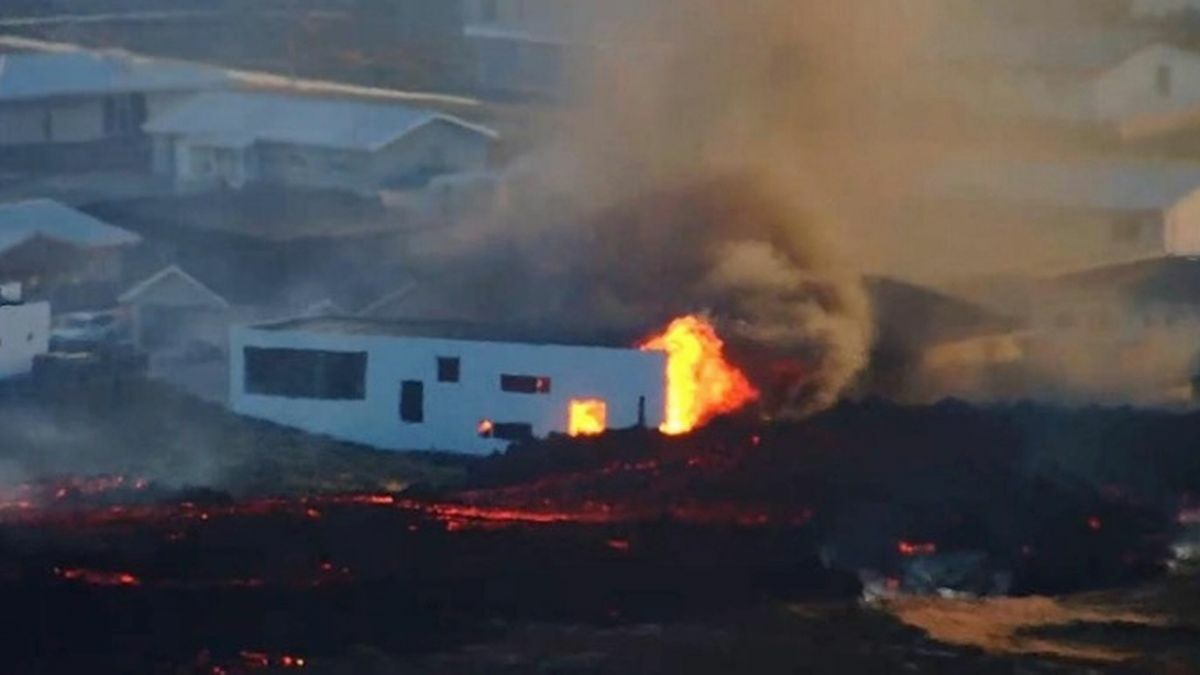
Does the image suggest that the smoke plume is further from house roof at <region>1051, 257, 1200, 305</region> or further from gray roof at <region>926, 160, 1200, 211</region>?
house roof at <region>1051, 257, 1200, 305</region>

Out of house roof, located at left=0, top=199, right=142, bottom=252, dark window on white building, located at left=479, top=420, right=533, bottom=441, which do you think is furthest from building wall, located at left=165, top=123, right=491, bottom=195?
dark window on white building, located at left=479, top=420, right=533, bottom=441

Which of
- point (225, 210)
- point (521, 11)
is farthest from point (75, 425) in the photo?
point (521, 11)

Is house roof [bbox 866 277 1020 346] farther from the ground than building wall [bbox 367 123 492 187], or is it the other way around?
building wall [bbox 367 123 492 187]

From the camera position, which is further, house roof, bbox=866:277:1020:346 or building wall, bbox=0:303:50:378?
house roof, bbox=866:277:1020:346

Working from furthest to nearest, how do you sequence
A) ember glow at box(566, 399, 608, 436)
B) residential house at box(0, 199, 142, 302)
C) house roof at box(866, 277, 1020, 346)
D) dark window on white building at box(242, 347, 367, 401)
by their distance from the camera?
1. house roof at box(866, 277, 1020, 346)
2. residential house at box(0, 199, 142, 302)
3. dark window on white building at box(242, 347, 367, 401)
4. ember glow at box(566, 399, 608, 436)

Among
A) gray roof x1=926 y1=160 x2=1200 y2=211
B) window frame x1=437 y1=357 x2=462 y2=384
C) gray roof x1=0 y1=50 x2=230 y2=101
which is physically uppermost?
gray roof x1=0 y1=50 x2=230 y2=101

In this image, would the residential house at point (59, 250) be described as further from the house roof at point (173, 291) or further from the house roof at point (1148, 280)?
the house roof at point (1148, 280)
